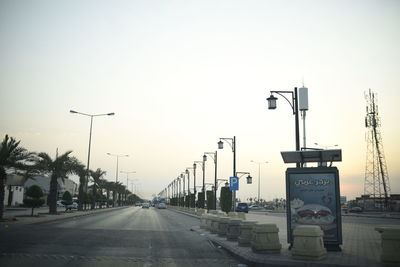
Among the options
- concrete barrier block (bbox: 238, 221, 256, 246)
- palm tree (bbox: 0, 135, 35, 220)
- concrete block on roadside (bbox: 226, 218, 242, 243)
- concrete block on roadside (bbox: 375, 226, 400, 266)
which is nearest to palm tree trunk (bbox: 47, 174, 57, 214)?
palm tree (bbox: 0, 135, 35, 220)

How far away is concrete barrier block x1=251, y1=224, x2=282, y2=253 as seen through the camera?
1288 cm

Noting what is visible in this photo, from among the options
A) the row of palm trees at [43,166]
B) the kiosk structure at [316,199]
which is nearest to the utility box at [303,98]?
the kiosk structure at [316,199]

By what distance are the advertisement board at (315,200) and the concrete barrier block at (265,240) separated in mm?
1288

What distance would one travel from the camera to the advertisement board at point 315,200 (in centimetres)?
1377

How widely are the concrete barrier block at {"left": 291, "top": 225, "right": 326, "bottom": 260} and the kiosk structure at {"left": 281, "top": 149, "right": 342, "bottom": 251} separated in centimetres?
232

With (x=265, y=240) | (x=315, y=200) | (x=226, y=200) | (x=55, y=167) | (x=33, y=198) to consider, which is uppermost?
(x=55, y=167)

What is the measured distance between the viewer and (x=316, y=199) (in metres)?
14.1

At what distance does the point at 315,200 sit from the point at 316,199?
0.17ft

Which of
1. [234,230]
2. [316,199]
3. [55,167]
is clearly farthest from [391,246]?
[55,167]

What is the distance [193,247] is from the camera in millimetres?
16062

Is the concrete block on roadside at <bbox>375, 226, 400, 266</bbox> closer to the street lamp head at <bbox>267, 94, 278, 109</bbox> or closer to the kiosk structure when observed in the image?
the kiosk structure

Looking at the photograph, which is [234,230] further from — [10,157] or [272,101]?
[10,157]

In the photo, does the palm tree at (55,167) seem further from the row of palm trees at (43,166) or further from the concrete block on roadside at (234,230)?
the concrete block on roadside at (234,230)

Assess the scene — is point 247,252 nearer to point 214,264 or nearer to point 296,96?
point 214,264
